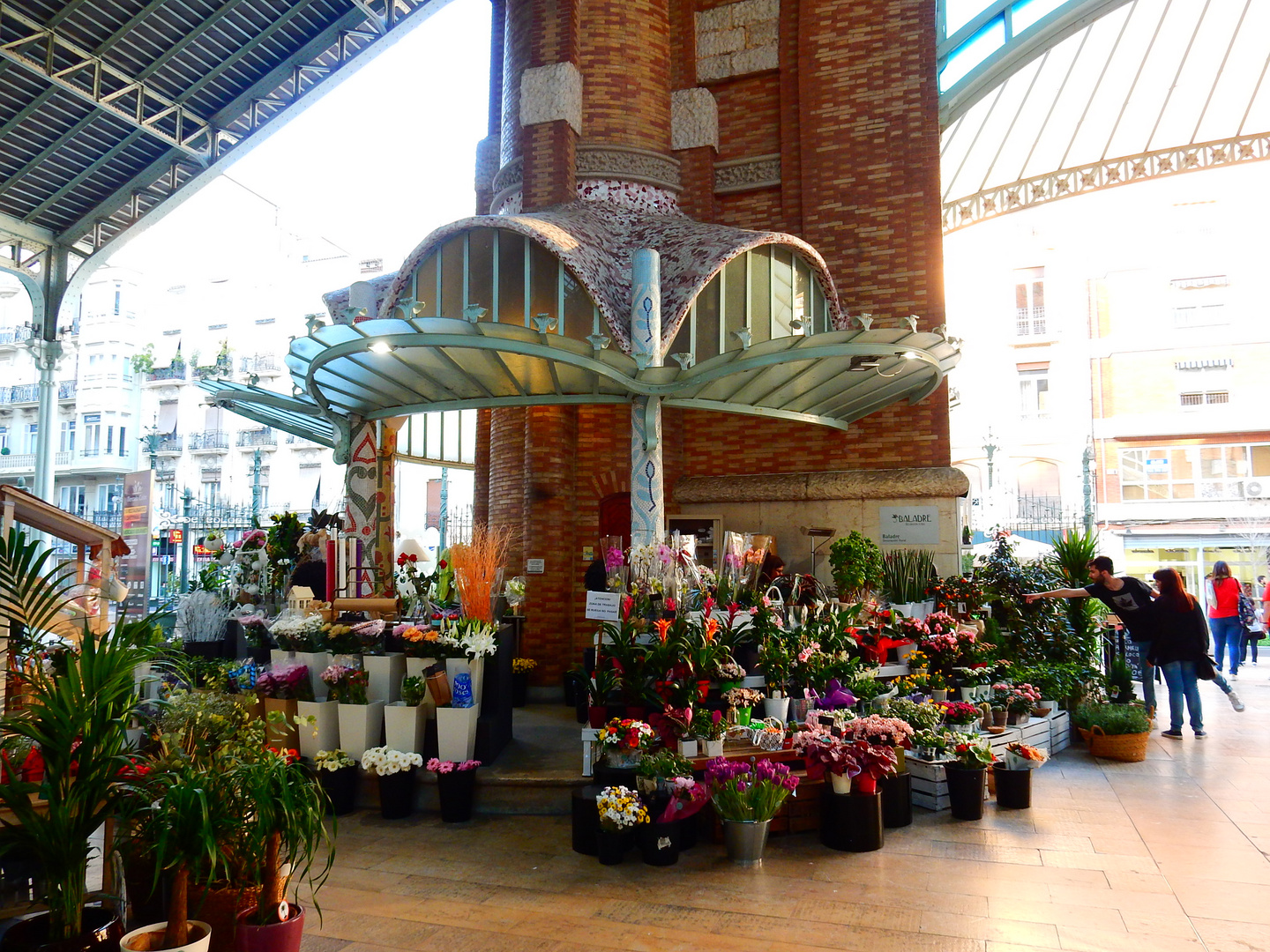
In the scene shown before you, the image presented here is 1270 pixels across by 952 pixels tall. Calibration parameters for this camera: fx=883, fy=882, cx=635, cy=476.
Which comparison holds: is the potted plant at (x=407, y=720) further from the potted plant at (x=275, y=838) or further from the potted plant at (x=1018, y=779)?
the potted plant at (x=1018, y=779)

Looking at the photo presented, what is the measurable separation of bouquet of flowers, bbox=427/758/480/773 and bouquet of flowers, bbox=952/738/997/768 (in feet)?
11.6

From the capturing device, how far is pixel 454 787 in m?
6.52

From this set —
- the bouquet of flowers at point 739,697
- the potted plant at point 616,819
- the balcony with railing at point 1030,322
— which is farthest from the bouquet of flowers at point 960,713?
the balcony with railing at point 1030,322

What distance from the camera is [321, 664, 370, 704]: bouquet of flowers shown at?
23.0ft

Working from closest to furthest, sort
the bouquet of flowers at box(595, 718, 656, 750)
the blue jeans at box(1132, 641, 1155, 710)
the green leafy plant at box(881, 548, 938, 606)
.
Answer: the bouquet of flowers at box(595, 718, 656, 750) < the blue jeans at box(1132, 641, 1155, 710) < the green leafy plant at box(881, 548, 938, 606)

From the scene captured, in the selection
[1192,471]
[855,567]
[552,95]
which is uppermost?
[552,95]

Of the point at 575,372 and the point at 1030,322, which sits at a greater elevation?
the point at 1030,322

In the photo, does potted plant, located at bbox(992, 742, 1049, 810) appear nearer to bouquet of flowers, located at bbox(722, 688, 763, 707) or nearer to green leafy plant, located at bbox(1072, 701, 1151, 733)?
bouquet of flowers, located at bbox(722, 688, 763, 707)

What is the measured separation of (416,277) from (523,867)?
26.8 ft

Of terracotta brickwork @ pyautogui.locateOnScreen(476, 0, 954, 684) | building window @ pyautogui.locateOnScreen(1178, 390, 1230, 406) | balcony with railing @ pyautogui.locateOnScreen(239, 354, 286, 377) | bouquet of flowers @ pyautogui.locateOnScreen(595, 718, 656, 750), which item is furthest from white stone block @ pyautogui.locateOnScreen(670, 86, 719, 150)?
balcony with railing @ pyautogui.locateOnScreen(239, 354, 286, 377)

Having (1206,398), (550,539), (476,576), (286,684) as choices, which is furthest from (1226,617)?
(1206,398)

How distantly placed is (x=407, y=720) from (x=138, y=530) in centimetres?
620

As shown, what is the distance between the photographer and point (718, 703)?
6559 millimetres

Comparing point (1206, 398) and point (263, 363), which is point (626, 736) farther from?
point (263, 363)
